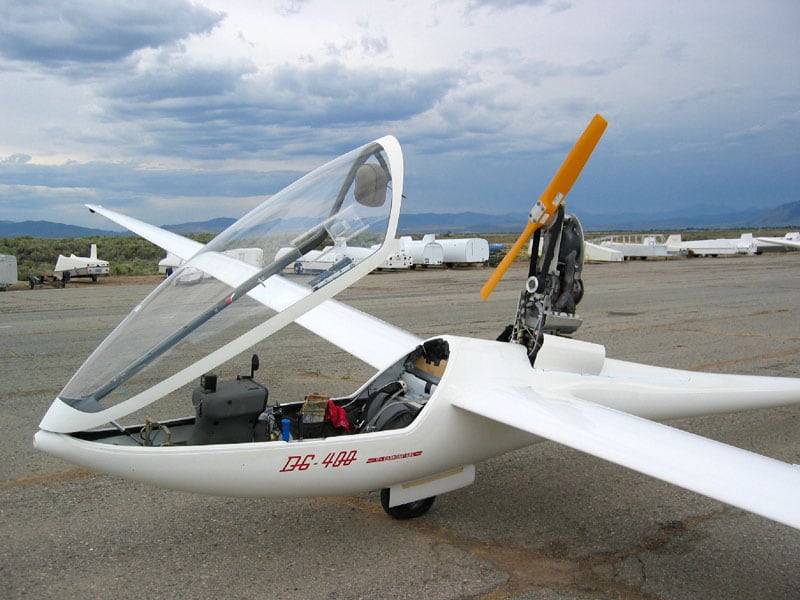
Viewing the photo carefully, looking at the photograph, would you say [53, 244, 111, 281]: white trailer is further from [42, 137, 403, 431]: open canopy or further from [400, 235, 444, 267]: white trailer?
[42, 137, 403, 431]: open canopy

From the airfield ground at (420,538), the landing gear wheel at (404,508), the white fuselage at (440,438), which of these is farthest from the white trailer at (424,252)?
the landing gear wheel at (404,508)

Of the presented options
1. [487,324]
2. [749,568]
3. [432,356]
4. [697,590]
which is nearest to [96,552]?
[432,356]

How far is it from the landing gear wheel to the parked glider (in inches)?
0.6

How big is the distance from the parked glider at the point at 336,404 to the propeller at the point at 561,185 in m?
0.02

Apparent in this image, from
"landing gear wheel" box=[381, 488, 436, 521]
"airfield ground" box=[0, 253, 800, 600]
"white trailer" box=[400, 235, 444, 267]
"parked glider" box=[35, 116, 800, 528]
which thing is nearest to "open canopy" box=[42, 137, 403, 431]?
"parked glider" box=[35, 116, 800, 528]

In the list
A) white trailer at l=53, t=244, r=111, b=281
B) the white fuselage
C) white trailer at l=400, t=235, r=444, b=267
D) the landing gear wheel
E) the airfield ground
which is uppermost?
white trailer at l=400, t=235, r=444, b=267

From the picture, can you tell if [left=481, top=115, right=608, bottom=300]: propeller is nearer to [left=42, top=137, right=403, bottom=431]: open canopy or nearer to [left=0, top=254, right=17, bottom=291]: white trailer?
[left=42, top=137, right=403, bottom=431]: open canopy

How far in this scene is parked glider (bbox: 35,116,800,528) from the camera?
4.20 metres

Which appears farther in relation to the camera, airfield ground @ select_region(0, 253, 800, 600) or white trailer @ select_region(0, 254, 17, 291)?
white trailer @ select_region(0, 254, 17, 291)

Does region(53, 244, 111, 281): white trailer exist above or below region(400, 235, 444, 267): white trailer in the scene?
below

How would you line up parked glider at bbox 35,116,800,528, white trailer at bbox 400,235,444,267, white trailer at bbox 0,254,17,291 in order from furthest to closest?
white trailer at bbox 400,235,444,267 → white trailer at bbox 0,254,17,291 → parked glider at bbox 35,116,800,528

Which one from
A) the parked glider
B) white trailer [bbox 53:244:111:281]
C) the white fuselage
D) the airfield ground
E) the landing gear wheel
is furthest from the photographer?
white trailer [bbox 53:244:111:281]

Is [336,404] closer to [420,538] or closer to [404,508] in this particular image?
[404,508]

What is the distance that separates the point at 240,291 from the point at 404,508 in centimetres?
222
